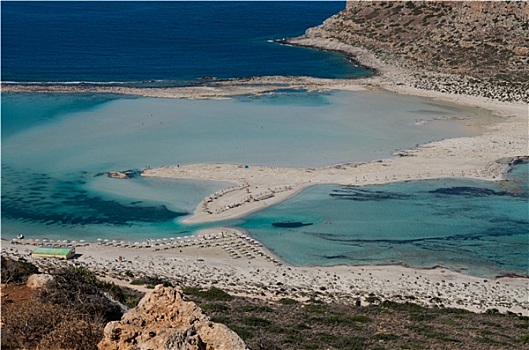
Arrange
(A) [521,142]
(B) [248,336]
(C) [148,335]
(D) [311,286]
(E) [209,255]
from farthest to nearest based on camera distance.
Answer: (A) [521,142]
(E) [209,255]
(D) [311,286]
(B) [248,336]
(C) [148,335]

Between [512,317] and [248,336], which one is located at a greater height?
[248,336]

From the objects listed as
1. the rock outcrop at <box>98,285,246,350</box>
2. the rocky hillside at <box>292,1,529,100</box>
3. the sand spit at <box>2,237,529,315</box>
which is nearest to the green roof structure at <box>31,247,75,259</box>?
the sand spit at <box>2,237,529,315</box>

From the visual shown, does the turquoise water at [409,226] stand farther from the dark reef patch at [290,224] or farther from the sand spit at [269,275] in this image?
the sand spit at [269,275]

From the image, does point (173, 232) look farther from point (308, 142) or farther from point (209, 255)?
point (308, 142)

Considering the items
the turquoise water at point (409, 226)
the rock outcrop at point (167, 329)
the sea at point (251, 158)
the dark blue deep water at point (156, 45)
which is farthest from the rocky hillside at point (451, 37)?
the rock outcrop at point (167, 329)

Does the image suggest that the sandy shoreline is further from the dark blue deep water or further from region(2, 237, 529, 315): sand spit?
the dark blue deep water

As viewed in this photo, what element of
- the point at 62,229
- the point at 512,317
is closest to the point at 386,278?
the point at 512,317

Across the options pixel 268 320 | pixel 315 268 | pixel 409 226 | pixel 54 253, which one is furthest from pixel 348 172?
pixel 268 320
